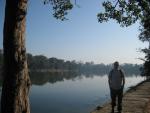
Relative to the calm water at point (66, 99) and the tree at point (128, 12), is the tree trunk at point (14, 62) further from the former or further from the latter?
the calm water at point (66, 99)

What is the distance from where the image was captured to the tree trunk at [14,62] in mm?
6344

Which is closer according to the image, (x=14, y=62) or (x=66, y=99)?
(x=14, y=62)

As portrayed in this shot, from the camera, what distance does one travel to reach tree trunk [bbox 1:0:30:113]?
20.8ft

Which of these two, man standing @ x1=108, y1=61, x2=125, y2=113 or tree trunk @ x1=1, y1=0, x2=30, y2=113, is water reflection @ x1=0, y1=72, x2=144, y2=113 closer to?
man standing @ x1=108, y1=61, x2=125, y2=113

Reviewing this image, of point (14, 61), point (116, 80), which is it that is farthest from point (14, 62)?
point (116, 80)

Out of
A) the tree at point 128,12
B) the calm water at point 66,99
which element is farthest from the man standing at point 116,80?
the calm water at point 66,99

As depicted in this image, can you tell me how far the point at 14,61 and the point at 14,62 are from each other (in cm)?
2

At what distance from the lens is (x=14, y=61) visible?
6.40 metres

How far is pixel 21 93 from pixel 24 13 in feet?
5.59

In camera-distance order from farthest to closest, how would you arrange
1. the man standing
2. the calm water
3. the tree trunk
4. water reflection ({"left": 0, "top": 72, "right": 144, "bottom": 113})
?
water reflection ({"left": 0, "top": 72, "right": 144, "bottom": 113})
the calm water
the man standing
the tree trunk

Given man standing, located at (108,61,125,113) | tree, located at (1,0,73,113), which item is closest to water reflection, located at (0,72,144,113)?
man standing, located at (108,61,125,113)

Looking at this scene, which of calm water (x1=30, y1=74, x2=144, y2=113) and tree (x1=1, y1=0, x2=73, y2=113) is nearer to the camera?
tree (x1=1, y1=0, x2=73, y2=113)

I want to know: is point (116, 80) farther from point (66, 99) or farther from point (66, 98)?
point (66, 98)

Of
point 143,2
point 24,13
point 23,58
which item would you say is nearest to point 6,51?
point 23,58
